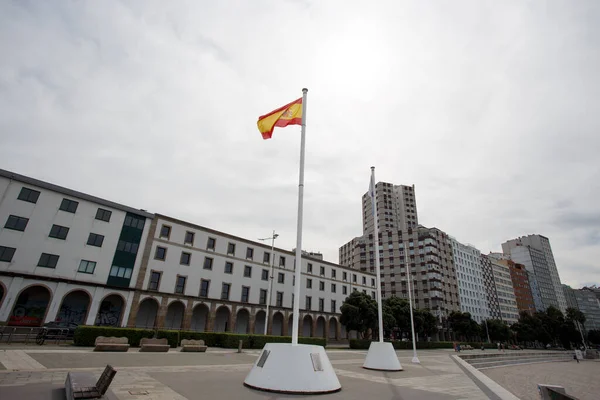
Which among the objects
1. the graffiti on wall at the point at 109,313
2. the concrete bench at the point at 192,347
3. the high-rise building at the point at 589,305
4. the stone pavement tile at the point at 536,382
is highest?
the high-rise building at the point at 589,305

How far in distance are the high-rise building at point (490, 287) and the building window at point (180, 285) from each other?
10009cm

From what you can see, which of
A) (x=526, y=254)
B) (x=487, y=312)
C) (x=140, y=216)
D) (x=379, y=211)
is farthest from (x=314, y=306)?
(x=526, y=254)

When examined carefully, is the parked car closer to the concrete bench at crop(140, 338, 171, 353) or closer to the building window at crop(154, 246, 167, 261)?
the concrete bench at crop(140, 338, 171, 353)

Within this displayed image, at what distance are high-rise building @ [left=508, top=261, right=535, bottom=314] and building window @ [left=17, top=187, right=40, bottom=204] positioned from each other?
460 ft

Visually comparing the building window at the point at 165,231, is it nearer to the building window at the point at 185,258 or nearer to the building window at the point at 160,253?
the building window at the point at 160,253

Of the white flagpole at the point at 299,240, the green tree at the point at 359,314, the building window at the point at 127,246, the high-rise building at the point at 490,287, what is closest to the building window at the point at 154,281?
the building window at the point at 127,246

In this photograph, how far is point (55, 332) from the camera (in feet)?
88.0

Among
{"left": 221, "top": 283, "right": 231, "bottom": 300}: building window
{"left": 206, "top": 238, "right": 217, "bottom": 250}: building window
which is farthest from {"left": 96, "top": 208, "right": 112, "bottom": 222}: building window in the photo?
{"left": 221, "top": 283, "right": 231, "bottom": 300}: building window

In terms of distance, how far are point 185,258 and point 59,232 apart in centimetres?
1377

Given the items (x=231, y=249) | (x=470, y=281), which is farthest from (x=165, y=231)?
(x=470, y=281)

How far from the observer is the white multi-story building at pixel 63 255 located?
91.7 feet

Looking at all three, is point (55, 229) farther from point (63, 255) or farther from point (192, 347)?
point (192, 347)

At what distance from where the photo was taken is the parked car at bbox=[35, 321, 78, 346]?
21.4 metres

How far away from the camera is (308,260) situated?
2138 inches
